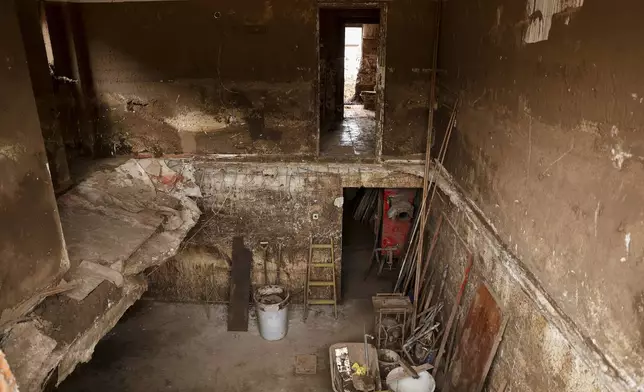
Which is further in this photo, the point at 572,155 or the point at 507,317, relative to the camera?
the point at 507,317

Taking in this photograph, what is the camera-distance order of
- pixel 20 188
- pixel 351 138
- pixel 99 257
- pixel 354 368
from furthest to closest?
pixel 351 138 < pixel 354 368 < pixel 99 257 < pixel 20 188

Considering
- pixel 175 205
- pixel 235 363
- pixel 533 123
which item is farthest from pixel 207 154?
pixel 533 123

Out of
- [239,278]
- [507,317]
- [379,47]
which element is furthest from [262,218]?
[507,317]

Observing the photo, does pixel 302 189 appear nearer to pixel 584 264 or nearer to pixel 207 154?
pixel 207 154

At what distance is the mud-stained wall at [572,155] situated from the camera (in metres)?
2.42

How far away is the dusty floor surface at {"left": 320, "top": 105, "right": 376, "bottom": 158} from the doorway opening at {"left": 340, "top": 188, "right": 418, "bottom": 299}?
825mm

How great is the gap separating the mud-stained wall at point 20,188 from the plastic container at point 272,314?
297cm

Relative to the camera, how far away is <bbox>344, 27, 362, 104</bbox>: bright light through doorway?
14.2 meters

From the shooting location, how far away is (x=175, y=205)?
5.92 metres

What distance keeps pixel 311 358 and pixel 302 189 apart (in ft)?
7.24

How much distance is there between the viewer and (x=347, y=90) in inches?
566

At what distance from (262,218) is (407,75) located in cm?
276

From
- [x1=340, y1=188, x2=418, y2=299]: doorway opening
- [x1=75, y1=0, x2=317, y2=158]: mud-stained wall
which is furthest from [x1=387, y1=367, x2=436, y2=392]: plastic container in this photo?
[x1=75, y1=0, x2=317, y2=158]: mud-stained wall

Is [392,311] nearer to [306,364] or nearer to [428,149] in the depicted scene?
[306,364]
